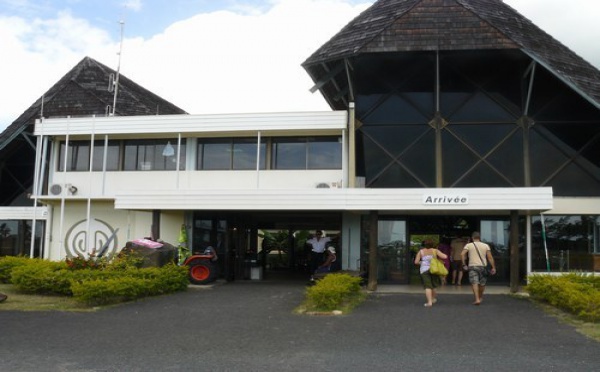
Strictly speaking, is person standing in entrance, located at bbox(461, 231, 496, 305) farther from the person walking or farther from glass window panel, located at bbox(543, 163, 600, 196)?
glass window panel, located at bbox(543, 163, 600, 196)

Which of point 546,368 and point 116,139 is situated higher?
point 116,139

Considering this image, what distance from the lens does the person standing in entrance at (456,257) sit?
16406mm

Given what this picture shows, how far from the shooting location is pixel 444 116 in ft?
56.4

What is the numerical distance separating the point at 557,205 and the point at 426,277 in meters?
6.44

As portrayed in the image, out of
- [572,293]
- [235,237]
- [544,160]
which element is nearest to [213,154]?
[235,237]

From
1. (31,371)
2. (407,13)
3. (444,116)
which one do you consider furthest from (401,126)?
(31,371)

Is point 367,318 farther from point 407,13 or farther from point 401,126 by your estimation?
point 407,13

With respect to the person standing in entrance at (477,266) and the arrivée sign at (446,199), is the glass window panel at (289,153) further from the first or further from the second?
the person standing in entrance at (477,266)

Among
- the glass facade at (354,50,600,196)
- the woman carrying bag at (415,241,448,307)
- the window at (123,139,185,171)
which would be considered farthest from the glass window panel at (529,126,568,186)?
the window at (123,139,185,171)

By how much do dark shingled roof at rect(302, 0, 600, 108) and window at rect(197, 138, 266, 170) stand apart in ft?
9.77

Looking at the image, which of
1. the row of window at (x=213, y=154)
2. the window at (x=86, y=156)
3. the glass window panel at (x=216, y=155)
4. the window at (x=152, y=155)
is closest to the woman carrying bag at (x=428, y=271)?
the row of window at (x=213, y=154)

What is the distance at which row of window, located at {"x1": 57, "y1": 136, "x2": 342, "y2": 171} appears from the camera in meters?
17.8

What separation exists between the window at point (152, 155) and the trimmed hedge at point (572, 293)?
10924 millimetres

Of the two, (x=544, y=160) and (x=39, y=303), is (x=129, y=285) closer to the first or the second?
(x=39, y=303)
